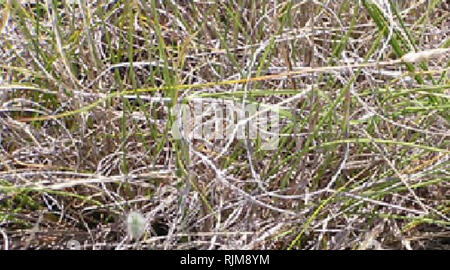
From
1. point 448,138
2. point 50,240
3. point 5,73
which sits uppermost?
point 5,73

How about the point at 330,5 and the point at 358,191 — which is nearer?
the point at 358,191

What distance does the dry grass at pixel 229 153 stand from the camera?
0.77 meters

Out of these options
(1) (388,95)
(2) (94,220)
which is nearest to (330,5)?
(1) (388,95)

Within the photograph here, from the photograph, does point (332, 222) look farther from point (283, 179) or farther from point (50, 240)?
point (50, 240)

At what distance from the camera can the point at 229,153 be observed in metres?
0.85

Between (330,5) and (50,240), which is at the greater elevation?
(330,5)

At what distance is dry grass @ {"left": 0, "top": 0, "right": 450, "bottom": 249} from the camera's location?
77 centimetres

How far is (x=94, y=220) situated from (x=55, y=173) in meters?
0.09

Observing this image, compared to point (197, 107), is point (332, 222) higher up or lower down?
lower down

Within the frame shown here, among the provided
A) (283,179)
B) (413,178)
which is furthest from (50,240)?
(413,178)

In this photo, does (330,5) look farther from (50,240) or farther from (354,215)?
(50,240)

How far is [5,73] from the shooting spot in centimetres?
92

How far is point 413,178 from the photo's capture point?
30.3 inches

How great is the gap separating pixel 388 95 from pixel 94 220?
1.43 ft
